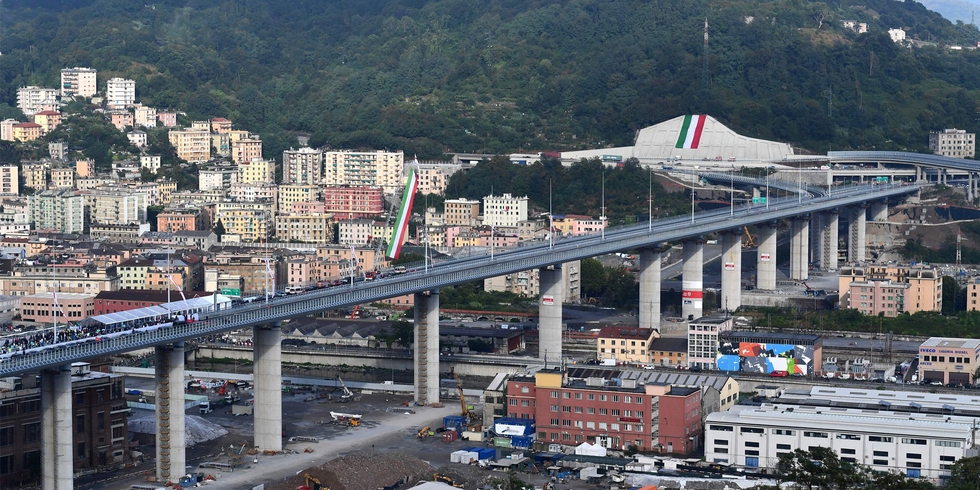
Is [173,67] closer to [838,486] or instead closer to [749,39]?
[749,39]

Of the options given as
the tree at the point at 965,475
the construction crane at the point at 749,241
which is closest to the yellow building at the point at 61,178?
the construction crane at the point at 749,241

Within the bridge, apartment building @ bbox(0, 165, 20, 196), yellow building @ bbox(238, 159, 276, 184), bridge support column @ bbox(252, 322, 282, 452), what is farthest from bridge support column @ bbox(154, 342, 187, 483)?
apartment building @ bbox(0, 165, 20, 196)

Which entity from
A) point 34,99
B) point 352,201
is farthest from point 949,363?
point 34,99

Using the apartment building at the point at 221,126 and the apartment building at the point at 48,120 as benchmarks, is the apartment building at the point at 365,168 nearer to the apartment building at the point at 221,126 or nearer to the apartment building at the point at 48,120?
the apartment building at the point at 221,126

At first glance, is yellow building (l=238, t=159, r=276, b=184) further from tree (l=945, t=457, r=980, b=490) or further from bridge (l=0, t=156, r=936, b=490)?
tree (l=945, t=457, r=980, b=490)

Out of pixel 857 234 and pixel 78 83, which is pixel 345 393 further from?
pixel 78 83
